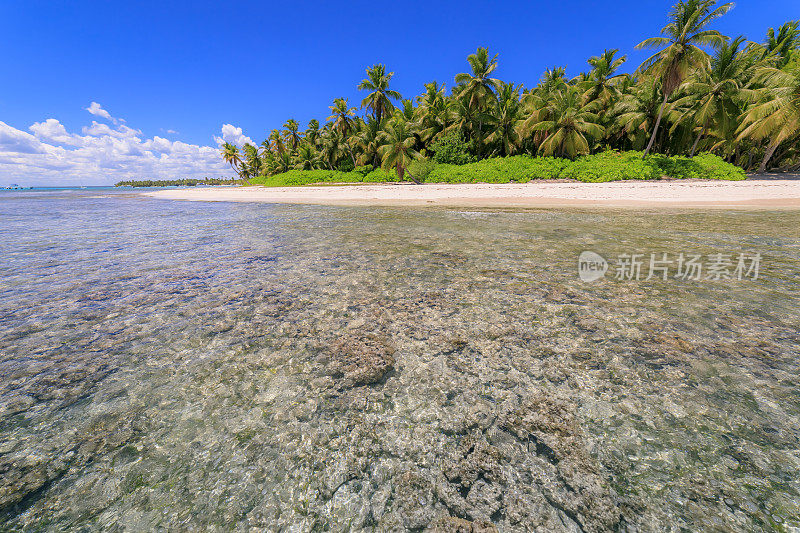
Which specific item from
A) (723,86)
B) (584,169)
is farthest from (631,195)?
(723,86)

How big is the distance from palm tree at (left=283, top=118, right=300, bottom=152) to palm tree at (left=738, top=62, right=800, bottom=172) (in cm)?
5357

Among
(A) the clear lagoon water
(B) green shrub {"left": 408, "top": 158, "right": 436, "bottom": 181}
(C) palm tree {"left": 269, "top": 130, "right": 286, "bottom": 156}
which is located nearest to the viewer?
(A) the clear lagoon water

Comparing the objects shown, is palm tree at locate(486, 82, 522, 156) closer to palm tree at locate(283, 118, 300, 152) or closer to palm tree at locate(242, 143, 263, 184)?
palm tree at locate(283, 118, 300, 152)

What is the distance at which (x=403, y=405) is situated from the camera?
1988mm

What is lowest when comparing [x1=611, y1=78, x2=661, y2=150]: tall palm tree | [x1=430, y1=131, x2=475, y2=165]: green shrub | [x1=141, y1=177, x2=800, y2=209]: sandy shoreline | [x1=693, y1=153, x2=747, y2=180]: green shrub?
[x1=141, y1=177, x2=800, y2=209]: sandy shoreline

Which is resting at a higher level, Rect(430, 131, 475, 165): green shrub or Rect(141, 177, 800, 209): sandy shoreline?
Rect(430, 131, 475, 165): green shrub

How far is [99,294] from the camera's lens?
13.2ft

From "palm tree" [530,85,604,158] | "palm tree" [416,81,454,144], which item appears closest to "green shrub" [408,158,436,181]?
"palm tree" [416,81,454,144]

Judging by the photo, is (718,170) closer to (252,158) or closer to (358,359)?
(358,359)

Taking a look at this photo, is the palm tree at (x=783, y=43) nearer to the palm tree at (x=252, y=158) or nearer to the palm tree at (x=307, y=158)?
the palm tree at (x=307, y=158)

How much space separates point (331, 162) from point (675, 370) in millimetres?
47477

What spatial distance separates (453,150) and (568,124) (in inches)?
412

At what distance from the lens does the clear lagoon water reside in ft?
4.55

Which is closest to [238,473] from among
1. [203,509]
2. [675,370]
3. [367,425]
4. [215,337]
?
[203,509]
